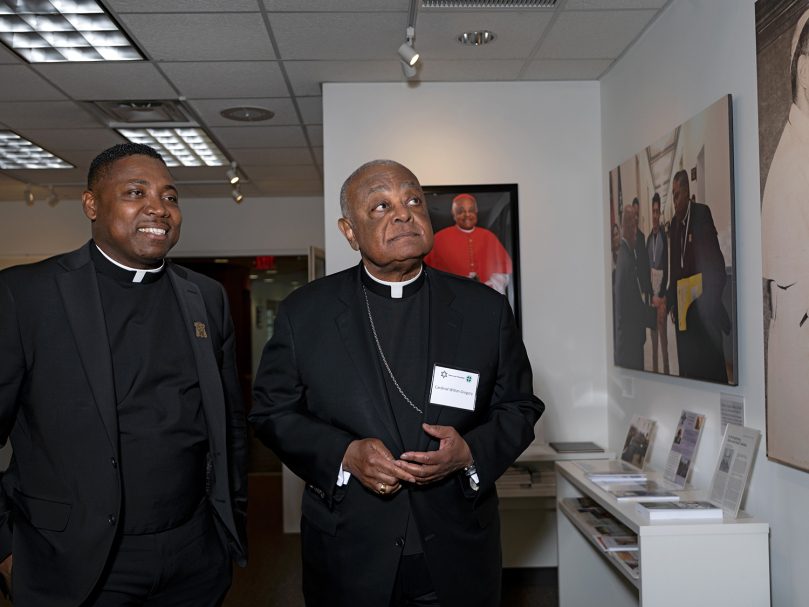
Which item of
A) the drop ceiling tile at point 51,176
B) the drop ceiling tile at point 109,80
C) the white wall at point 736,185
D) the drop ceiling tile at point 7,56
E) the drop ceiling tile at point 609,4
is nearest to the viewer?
the white wall at point 736,185

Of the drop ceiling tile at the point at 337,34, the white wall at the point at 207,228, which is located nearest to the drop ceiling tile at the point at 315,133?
the drop ceiling tile at the point at 337,34

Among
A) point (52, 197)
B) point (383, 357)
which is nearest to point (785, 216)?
point (383, 357)

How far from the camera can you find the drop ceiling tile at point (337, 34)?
3629mm

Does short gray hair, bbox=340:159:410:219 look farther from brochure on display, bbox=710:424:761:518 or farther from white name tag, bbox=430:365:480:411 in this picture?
brochure on display, bbox=710:424:761:518

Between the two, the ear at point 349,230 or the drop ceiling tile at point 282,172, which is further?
the drop ceiling tile at point 282,172

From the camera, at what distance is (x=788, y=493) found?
2.54 m

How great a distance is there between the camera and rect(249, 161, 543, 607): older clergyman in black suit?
2.04 meters

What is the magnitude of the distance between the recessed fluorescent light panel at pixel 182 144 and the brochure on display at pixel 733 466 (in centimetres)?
431

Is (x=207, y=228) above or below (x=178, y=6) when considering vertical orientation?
below

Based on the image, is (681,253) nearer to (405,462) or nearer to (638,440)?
(638,440)

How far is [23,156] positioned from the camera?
6383 millimetres

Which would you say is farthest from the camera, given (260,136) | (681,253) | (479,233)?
(260,136)

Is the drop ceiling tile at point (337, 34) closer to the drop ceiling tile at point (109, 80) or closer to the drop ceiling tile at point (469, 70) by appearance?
the drop ceiling tile at point (469, 70)

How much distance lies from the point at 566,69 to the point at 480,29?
2.91 feet
